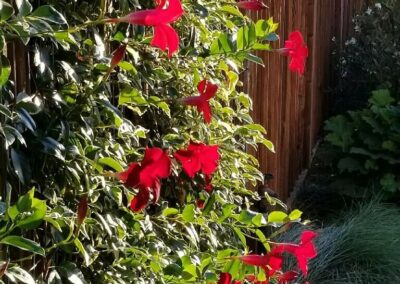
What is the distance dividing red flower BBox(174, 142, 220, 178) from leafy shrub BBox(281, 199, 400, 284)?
1881mm

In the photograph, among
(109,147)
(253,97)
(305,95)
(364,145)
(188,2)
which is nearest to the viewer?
(109,147)

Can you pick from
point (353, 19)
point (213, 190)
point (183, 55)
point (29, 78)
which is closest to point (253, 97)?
point (213, 190)

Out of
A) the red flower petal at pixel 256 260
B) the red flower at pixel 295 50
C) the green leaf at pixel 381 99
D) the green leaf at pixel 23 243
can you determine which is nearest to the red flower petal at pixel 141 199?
the green leaf at pixel 23 243

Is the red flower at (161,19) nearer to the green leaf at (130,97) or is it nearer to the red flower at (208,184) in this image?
the green leaf at (130,97)

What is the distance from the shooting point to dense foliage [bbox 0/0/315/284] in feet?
4.89

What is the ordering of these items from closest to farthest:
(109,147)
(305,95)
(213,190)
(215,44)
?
1. (109,147)
2. (215,44)
3. (213,190)
4. (305,95)

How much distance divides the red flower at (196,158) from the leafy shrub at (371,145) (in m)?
3.21

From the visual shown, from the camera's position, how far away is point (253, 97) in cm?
397

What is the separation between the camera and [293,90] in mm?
5188

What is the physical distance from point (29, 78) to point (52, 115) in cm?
9

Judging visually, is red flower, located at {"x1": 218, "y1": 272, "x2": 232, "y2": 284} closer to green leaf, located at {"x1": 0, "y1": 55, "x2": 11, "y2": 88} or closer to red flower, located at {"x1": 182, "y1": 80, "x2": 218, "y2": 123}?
red flower, located at {"x1": 182, "y1": 80, "x2": 218, "y2": 123}

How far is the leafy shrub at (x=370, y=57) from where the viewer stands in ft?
21.3

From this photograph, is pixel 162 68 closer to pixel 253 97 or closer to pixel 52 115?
pixel 52 115

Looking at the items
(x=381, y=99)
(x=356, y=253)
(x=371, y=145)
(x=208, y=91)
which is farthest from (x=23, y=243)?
(x=381, y=99)
